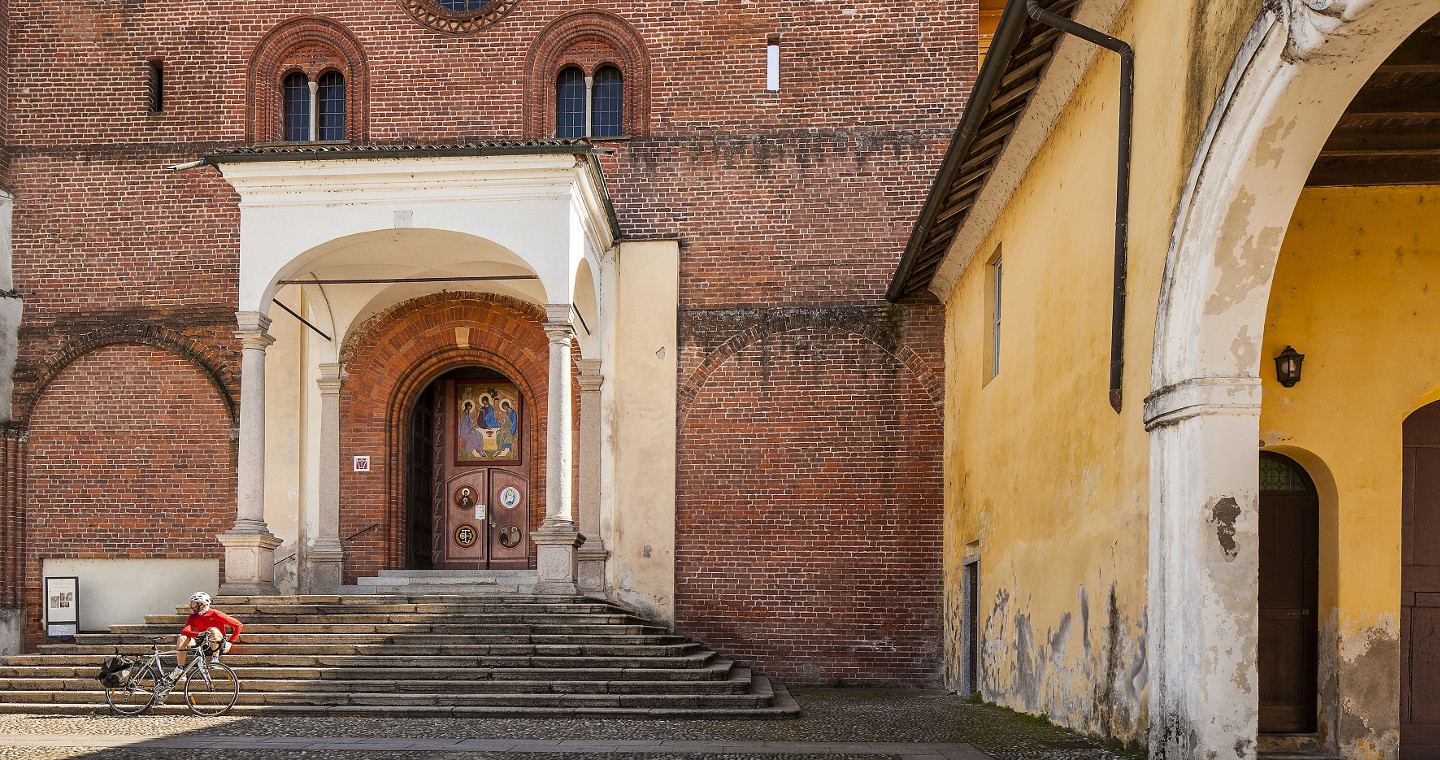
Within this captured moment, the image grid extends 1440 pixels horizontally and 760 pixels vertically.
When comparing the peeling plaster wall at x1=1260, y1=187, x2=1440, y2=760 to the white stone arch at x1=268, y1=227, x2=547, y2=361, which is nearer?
the peeling plaster wall at x1=1260, y1=187, x2=1440, y2=760

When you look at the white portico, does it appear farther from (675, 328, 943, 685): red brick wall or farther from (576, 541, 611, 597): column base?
(675, 328, 943, 685): red brick wall

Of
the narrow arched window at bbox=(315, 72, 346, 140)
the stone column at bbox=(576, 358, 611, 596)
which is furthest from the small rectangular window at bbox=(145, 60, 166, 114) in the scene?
the stone column at bbox=(576, 358, 611, 596)

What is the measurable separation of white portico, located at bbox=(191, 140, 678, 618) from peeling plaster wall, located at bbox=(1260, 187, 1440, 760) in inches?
282

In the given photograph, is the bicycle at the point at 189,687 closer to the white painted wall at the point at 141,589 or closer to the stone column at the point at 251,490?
the stone column at the point at 251,490

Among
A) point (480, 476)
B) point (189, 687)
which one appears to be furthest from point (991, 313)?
point (189, 687)

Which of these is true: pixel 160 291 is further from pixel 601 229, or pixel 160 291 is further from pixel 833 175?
pixel 833 175

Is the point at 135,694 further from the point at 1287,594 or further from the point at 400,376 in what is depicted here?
the point at 1287,594

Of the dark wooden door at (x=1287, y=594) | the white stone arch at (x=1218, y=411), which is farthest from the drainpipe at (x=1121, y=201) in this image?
the dark wooden door at (x=1287, y=594)

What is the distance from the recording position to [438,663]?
11875mm

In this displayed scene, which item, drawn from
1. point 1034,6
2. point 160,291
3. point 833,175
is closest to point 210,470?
point 160,291

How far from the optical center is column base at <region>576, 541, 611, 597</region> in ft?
47.2

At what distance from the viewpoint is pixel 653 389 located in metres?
15.5

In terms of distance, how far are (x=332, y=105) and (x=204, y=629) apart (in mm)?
7775

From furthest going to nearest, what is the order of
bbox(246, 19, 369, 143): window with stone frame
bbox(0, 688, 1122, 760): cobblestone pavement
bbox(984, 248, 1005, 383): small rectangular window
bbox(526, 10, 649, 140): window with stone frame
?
bbox(246, 19, 369, 143): window with stone frame, bbox(526, 10, 649, 140): window with stone frame, bbox(984, 248, 1005, 383): small rectangular window, bbox(0, 688, 1122, 760): cobblestone pavement
